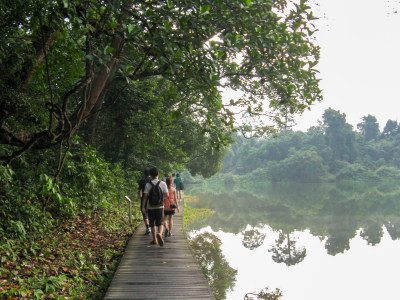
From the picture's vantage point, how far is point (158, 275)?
554 centimetres

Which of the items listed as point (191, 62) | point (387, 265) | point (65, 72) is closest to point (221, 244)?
point (387, 265)

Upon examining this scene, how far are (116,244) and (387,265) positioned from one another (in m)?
10.1

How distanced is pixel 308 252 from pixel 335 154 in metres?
54.0

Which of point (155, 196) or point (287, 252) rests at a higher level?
point (155, 196)

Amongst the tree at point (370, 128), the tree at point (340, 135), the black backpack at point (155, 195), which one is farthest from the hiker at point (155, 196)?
the tree at point (370, 128)

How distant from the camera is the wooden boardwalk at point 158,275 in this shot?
474 centimetres

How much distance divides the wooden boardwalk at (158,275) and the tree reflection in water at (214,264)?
1773 mm

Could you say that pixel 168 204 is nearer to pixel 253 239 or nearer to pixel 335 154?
pixel 253 239

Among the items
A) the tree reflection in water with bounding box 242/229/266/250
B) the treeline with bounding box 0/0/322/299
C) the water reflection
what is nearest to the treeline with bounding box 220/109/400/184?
the water reflection

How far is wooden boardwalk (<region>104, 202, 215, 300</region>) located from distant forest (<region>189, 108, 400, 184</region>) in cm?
5684

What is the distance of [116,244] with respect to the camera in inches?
306

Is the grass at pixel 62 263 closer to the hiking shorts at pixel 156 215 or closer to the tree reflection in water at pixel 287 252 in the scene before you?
the hiking shorts at pixel 156 215

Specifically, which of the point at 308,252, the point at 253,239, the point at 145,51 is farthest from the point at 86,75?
the point at 253,239

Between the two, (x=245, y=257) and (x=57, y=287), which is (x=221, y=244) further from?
(x=57, y=287)
